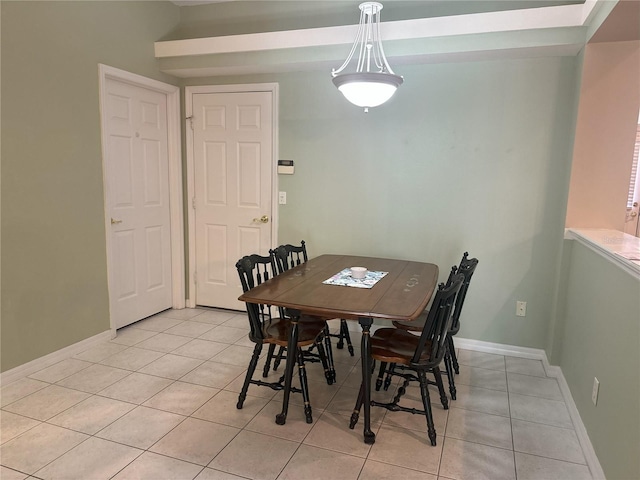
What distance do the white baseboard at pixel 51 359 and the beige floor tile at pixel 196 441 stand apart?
1.28m

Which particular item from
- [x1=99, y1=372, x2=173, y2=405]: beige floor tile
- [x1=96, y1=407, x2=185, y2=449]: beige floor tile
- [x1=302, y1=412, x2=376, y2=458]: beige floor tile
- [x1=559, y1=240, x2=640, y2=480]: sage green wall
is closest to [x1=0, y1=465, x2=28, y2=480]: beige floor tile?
[x1=96, y1=407, x2=185, y2=449]: beige floor tile

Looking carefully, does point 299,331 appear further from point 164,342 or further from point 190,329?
point 190,329

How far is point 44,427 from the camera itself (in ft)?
7.32

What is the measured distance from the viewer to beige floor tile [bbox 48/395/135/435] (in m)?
2.25

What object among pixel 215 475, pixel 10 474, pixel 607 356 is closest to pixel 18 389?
pixel 10 474

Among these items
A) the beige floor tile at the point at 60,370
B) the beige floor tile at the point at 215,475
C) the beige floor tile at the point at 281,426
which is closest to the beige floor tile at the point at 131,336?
the beige floor tile at the point at 60,370

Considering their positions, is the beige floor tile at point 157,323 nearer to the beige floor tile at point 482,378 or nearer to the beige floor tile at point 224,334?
the beige floor tile at point 224,334

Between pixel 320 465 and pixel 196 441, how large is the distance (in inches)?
25.6

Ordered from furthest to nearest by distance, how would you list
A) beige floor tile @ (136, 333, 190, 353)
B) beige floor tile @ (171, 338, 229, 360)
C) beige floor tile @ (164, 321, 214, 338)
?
beige floor tile @ (164, 321, 214, 338), beige floor tile @ (136, 333, 190, 353), beige floor tile @ (171, 338, 229, 360)

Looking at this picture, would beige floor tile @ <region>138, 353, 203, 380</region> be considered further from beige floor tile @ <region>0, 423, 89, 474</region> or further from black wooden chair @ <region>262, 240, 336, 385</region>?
beige floor tile @ <region>0, 423, 89, 474</region>

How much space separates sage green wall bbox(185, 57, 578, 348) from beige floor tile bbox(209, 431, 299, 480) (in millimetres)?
1842

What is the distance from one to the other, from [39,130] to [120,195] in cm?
84

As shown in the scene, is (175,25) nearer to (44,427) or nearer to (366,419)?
(44,427)

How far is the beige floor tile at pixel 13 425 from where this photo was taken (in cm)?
216
